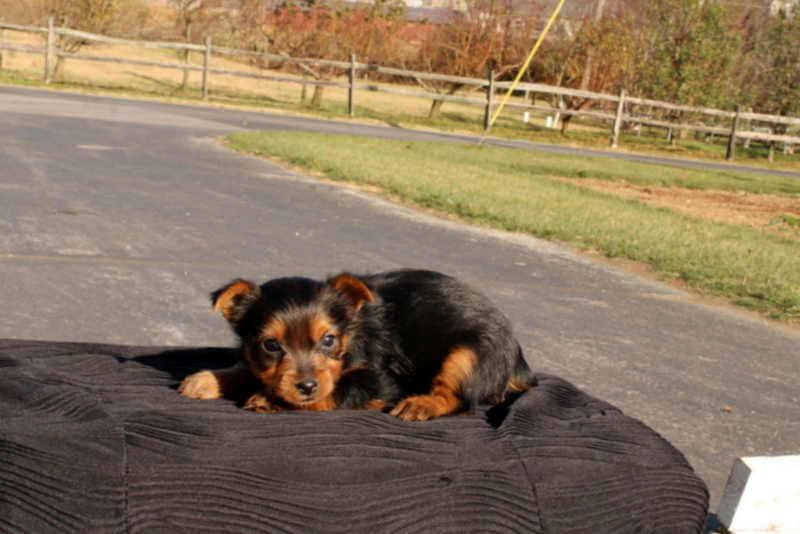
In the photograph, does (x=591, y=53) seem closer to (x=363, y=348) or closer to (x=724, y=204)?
(x=724, y=204)

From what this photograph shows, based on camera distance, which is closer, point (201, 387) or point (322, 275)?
point (201, 387)

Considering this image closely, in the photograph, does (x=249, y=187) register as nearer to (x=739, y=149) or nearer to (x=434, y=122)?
(x=434, y=122)

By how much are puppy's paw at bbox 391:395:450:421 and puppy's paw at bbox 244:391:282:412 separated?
1.56 feet

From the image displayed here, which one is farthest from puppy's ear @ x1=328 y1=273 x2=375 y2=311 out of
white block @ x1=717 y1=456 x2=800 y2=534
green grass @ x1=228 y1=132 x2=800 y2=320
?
green grass @ x1=228 y1=132 x2=800 y2=320

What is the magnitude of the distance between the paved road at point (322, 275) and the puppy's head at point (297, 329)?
182 centimetres

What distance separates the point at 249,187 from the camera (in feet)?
37.7

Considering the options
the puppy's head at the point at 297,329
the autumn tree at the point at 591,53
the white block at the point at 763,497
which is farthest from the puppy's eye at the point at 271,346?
the autumn tree at the point at 591,53

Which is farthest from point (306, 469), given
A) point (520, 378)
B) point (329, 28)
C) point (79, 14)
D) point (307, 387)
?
point (79, 14)

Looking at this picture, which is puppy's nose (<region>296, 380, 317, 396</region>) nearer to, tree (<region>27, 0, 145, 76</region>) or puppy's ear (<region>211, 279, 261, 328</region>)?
puppy's ear (<region>211, 279, 261, 328</region>)

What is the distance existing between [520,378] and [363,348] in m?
0.85

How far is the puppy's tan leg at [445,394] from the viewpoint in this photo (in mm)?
3238

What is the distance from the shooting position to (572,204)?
493 inches

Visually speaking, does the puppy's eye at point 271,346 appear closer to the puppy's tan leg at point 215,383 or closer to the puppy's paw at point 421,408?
the puppy's tan leg at point 215,383

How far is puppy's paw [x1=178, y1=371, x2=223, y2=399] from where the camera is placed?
3258 millimetres
